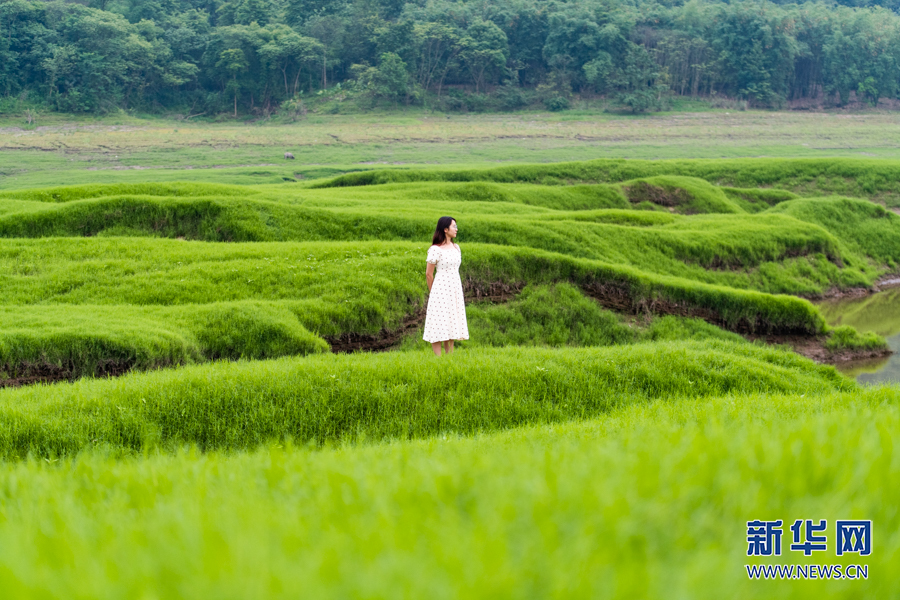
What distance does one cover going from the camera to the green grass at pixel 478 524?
5.64 ft

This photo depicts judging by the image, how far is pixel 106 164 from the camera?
2709 inches

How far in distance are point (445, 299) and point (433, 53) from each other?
11122cm

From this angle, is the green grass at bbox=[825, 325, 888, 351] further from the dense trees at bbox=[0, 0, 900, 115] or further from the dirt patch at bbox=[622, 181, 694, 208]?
the dense trees at bbox=[0, 0, 900, 115]

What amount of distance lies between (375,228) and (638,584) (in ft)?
84.8

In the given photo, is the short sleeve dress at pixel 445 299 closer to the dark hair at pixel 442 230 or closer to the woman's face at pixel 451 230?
the dark hair at pixel 442 230

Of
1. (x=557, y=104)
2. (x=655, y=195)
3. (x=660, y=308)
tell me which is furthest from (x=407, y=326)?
(x=557, y=104)

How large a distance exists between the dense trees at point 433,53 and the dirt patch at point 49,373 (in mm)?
95623

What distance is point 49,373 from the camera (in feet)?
46.3

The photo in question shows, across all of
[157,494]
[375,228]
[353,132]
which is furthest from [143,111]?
[157,494]

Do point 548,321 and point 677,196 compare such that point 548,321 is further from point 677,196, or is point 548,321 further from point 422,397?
point 677,196

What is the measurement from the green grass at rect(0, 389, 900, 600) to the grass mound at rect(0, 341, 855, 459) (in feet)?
20.1

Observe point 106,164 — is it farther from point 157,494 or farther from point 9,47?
point 157,494

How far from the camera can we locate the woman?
512 inches

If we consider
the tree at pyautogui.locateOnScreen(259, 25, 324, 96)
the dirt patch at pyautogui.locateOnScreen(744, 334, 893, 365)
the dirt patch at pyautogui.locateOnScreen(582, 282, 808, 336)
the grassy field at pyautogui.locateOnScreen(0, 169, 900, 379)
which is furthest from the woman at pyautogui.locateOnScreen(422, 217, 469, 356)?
the tree at pyautogui.locateOnScreen(259, 25, 324, 96)
